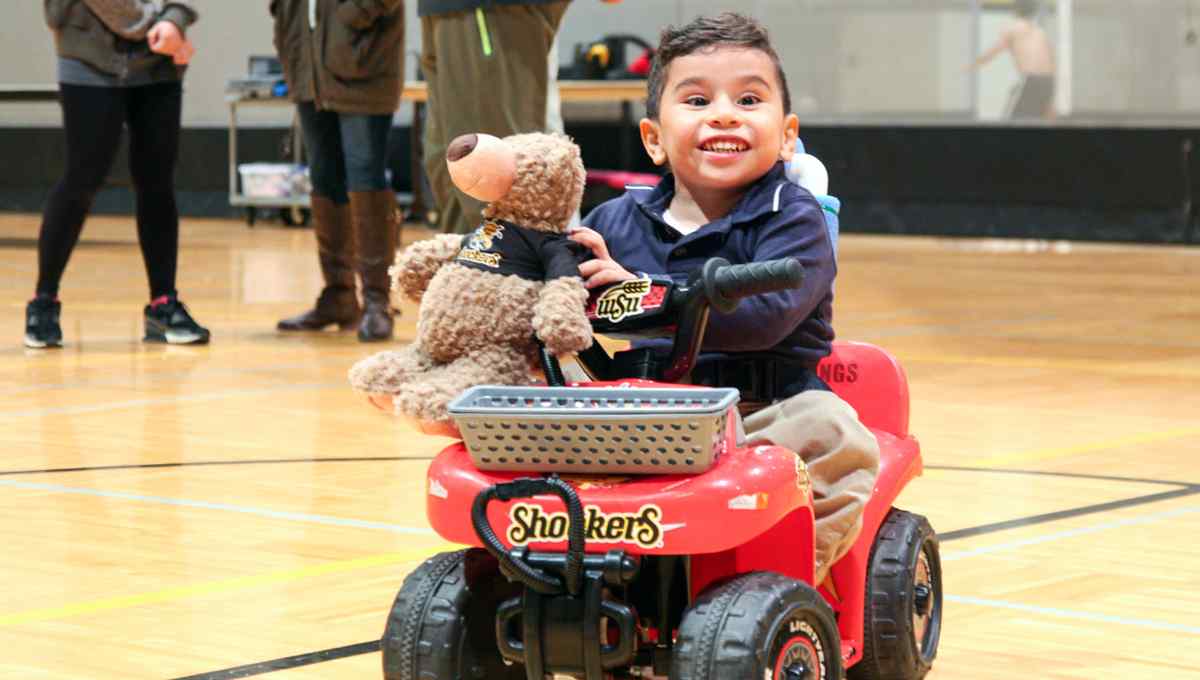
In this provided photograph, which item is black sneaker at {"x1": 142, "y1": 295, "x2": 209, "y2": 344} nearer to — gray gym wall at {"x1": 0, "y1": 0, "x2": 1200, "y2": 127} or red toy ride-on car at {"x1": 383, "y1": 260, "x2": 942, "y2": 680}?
red toy ride-on car at {"x1": 383, "y1": 260, "x2": 942, "y2": 680}

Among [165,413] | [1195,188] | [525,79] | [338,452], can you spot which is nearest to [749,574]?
[338,452]

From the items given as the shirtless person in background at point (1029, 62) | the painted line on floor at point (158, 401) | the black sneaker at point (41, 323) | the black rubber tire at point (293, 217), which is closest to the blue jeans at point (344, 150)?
the black sneaker at point (41, 323)

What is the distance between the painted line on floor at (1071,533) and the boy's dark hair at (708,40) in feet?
3.10

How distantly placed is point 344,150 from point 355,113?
0.14 metres

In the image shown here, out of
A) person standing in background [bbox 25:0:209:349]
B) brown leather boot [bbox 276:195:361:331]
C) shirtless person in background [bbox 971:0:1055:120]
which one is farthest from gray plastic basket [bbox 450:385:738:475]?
shirtless person in background [bbox 971:0:1055:120]

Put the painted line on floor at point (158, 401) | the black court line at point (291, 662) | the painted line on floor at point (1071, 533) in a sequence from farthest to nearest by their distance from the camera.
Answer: the painted line on floor at point (158, 401), the painted line on floor at point (1071, 533), the black court line at point (291, 662)

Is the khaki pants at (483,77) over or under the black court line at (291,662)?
over

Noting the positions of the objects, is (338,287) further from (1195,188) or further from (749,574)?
(1195,188)

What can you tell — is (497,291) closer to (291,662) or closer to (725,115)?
(725,115)

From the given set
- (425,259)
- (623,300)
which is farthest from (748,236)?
(425,259)

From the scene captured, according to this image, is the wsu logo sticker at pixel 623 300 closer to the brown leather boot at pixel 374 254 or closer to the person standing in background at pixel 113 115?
the person standing in background at pixel 113 115

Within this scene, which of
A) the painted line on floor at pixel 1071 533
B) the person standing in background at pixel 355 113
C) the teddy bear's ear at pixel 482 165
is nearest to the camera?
the teddy bear's ear at pixel 482 165

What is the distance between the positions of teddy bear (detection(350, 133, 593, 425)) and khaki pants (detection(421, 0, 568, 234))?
2.72 metres

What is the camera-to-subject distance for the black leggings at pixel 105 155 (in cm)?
572
